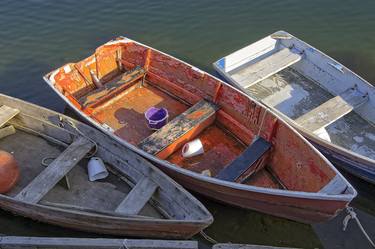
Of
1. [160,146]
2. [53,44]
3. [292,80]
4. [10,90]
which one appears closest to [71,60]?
[53,44]

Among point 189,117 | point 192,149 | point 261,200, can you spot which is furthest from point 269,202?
point 189,117

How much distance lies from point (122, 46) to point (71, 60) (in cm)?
269

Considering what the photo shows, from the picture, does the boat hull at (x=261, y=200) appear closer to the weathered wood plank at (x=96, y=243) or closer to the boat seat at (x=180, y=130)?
the boat seat at (x=180, y=130)

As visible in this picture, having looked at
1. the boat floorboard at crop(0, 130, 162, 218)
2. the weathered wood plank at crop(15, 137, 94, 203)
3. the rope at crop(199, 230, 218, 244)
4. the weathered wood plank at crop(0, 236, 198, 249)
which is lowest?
the rope at crop(199, 230, 218, 244)

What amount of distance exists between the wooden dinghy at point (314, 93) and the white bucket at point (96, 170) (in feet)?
11.5

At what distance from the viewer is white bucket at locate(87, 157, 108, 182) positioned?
319 inches

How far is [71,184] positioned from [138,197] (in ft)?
5.29

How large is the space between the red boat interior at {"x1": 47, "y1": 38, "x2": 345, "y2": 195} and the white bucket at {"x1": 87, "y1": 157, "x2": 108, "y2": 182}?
2.40 ft

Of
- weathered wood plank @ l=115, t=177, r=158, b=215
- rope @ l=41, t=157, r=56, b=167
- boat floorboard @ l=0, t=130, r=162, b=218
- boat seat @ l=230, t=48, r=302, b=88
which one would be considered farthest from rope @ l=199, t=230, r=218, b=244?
boat seat @ l=230, t=48, r=302, b=88

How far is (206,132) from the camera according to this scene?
350 inches

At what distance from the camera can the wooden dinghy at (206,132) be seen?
23.3 ft

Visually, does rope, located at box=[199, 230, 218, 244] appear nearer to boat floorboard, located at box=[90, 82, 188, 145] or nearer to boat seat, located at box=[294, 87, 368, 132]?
boat floorboard, located at box=[90, 82, 188, 145]

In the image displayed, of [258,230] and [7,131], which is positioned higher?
[7,131]

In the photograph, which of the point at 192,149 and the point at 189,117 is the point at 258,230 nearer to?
the point at 192,149
